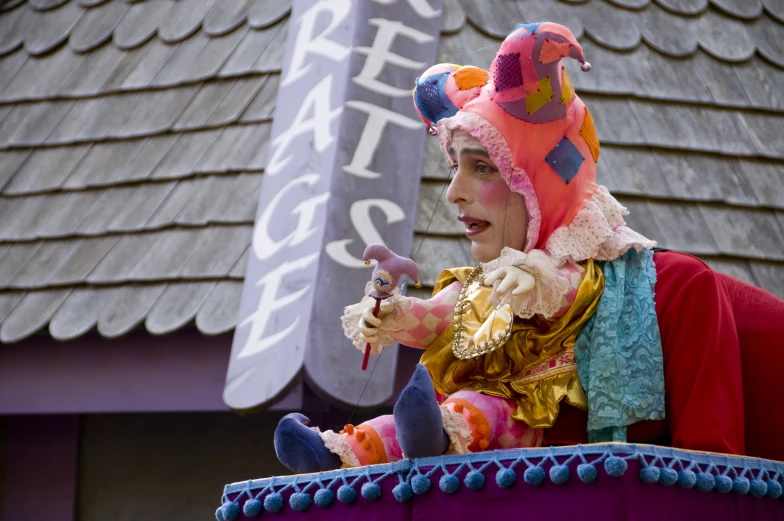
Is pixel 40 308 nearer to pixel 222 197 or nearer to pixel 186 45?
pixel 222 197

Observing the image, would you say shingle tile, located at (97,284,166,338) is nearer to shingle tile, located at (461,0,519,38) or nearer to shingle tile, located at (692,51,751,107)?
shingle tile, located at (461,0,519,38)

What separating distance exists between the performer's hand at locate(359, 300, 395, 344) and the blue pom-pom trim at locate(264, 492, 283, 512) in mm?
310

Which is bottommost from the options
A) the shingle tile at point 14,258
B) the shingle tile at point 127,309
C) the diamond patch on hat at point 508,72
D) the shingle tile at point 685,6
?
the diamond patch on hat at point 508,72

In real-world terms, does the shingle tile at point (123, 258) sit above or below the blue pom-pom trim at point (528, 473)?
above

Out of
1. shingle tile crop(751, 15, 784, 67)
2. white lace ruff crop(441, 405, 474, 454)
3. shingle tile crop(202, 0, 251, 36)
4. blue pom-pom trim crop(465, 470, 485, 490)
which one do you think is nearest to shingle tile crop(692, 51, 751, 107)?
shingle tile crop(751, 15, 784, 67)

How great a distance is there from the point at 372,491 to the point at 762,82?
2541mm

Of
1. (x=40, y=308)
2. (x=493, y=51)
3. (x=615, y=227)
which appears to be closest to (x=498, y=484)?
(x=615, y=227)

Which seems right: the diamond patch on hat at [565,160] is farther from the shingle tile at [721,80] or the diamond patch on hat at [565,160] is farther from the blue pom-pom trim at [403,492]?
the shingle tile at [721,80]

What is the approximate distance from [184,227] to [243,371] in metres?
0.66

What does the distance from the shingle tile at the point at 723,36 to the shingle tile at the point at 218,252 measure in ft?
5.42

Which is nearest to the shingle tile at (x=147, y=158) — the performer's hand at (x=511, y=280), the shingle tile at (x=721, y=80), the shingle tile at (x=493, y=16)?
the shingle tile at (x=493, y=16)

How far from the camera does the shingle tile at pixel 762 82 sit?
12.1ft

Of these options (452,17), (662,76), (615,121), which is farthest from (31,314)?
(662,76)

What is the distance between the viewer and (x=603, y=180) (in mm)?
3371
